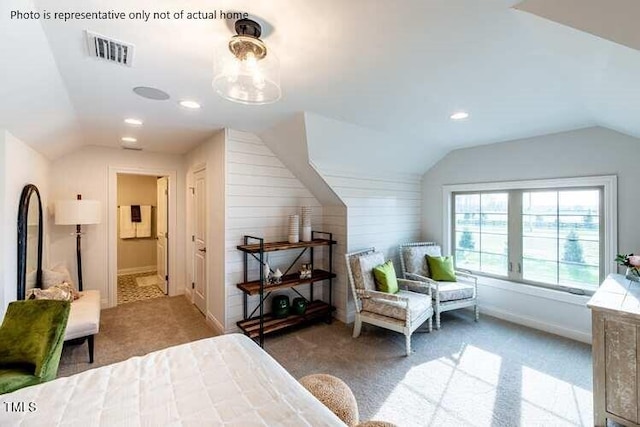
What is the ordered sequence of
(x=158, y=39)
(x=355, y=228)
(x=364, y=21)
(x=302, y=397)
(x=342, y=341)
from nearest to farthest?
1. (x=302, y=397)
2. (x=364, y=21)
3. (x=158, y=39)
4. (x=342, y=341)
5. (x=355, y=228)

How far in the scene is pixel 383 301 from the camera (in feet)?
10.0

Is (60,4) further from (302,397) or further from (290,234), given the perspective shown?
(290,234)

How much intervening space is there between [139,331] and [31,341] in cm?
172

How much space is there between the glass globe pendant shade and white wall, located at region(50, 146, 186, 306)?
3.56 meters

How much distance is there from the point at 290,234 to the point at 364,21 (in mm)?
2470

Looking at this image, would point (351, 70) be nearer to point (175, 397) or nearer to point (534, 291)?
point (175, 397)

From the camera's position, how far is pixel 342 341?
308cm

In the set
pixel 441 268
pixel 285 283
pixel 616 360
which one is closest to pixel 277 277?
pixel 285 283

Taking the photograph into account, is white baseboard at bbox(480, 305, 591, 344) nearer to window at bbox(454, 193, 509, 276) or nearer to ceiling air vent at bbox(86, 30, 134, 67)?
window at bbox(454, 193, 509, 276)

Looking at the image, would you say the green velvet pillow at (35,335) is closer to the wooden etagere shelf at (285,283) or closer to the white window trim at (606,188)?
the wooden etagere shelf at (285,283)

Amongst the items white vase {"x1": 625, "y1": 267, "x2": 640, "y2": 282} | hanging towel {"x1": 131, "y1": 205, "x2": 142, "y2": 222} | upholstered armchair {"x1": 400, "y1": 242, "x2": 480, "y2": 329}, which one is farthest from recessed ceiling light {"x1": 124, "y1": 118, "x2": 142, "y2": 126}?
white vase {"x1": 625, "y1": 267, "x2": 640, "y2": 282}

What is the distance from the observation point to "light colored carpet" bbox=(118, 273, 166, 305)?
4527mm

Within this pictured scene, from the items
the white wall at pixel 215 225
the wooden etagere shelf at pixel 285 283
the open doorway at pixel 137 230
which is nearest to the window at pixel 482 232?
the wooden etagere shelf at pixel 285 283

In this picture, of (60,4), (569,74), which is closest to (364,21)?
(60,4)
